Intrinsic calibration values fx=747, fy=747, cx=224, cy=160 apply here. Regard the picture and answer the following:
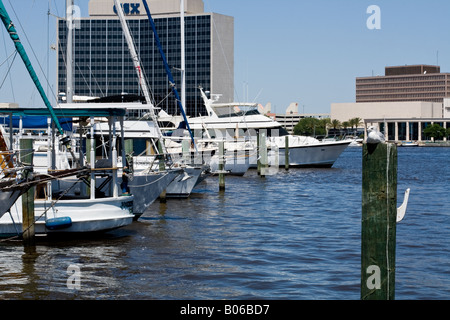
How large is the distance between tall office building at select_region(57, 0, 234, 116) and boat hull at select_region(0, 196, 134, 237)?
155 meters

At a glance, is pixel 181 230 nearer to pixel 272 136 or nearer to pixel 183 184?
pixel 183 184

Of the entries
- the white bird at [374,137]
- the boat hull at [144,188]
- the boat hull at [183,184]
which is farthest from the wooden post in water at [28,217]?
the boat hull at [183,184]

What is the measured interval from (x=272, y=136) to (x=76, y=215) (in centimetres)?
4691

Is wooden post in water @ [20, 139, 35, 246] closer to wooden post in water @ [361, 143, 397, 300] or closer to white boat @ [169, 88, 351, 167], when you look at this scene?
wooden post in water @ [361, 143, 397, 300]

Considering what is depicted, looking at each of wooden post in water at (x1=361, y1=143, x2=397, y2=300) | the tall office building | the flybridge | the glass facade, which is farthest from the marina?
the flybridge

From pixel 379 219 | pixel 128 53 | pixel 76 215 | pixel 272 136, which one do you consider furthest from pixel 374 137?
pixel 128 53

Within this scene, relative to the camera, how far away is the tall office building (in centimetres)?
18050

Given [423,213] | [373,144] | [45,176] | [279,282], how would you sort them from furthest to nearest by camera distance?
1. [423,213]
2. [45,176]
3. [279,282]
4. [373,144]

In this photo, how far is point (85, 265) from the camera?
2058 cm

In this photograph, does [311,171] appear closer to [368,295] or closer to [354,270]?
[354,270]

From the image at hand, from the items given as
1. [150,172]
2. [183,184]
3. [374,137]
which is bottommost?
[183,184]

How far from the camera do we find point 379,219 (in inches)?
483

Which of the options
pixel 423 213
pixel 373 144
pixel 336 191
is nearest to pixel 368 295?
pixel 373 144
